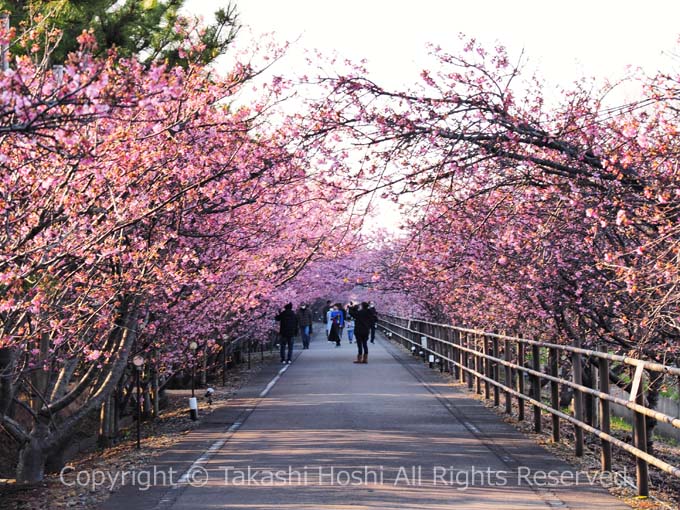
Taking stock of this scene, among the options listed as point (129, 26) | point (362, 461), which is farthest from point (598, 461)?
point (129, 26)

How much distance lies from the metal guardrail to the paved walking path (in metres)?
0.45

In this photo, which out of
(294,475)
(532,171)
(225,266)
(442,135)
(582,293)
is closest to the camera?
(442,135)

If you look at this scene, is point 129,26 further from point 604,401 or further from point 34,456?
point 604,401

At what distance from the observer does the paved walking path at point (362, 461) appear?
30.5 feet

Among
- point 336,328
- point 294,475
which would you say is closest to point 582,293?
point 294,475

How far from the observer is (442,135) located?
32.3ft

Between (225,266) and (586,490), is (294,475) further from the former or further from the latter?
(225,266)

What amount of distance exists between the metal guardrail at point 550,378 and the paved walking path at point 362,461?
0.45 meters

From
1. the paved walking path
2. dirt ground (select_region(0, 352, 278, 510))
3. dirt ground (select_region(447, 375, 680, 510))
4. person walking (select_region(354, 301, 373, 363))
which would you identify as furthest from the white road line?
person walking (select_region(354, 301, 373, 363))

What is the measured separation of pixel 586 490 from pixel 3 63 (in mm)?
7058

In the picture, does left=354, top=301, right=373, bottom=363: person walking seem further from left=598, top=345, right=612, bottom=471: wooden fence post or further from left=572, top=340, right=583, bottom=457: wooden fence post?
left=598, top=345, right=612, bottom=471: wooden fence post

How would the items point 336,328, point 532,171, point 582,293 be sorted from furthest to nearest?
point 336,328, point 582,293, point 532,171

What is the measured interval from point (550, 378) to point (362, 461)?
9.04 ft

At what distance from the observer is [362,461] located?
11.5 meters
